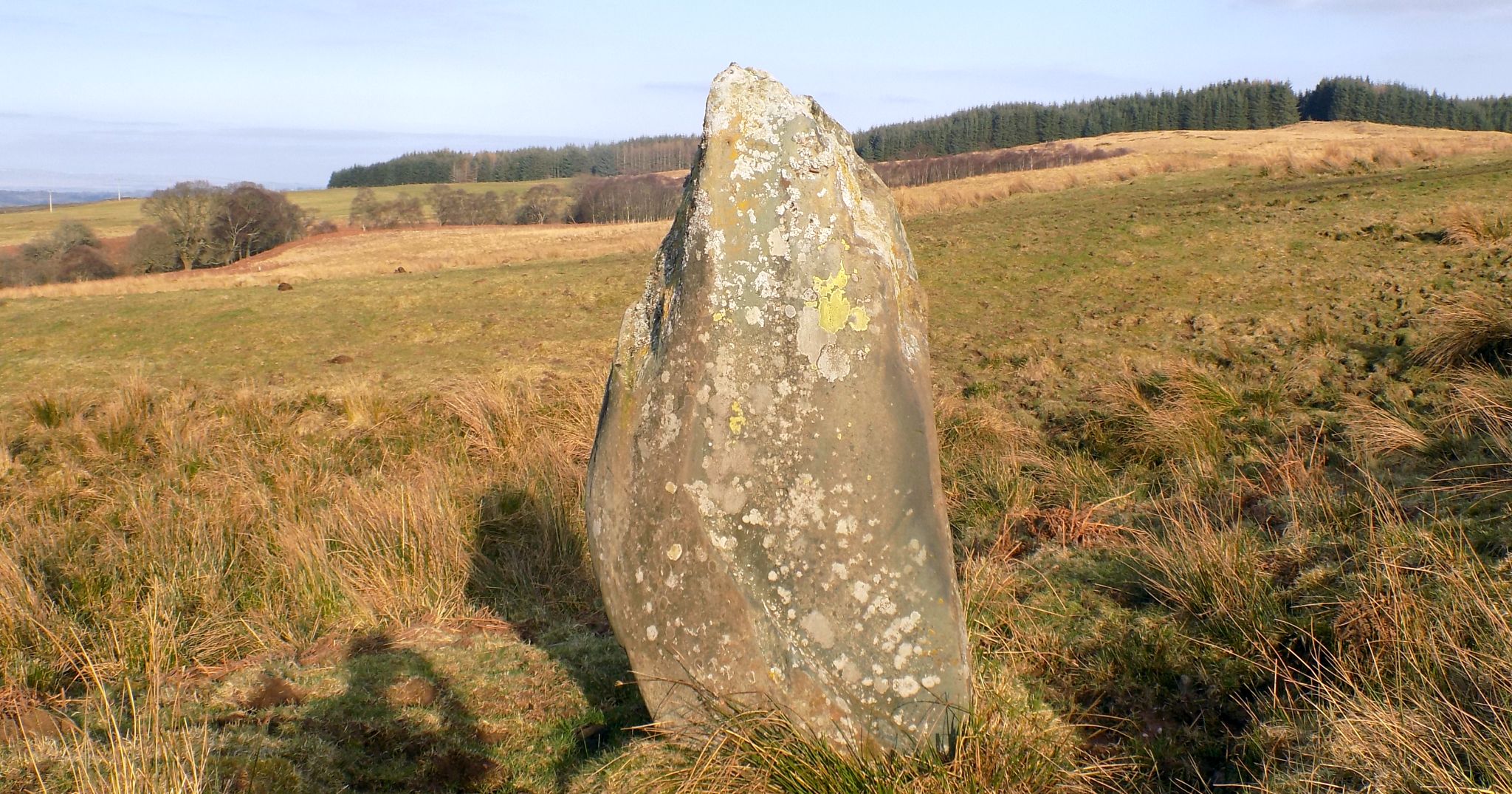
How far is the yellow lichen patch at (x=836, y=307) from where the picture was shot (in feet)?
11.0

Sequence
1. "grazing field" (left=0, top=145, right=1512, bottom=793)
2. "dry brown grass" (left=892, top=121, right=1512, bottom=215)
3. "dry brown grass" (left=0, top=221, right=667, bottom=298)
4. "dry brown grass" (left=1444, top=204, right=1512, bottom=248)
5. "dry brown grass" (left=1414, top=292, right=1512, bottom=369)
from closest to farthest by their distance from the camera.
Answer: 1. "grazing field" (left=0, top=145, right=1512, bottom=793)
2. "dry brown grass" (left=1414, top=292, right=1512, bottom=369)
3. "dry brown grass" (left=1444, top=204, right=1512, bottom=248)
4. "dry brown grass" (left=892, top=121, right=1512, bottom=215)
5. "dry brown grass" (left=0, top=221, right=667, bottom=298)

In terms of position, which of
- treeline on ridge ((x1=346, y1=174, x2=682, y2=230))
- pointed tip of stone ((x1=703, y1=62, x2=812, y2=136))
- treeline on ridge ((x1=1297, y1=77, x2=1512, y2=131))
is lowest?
pointed tip of stone ((x1=703, y1=62, x2=812, y2=136))

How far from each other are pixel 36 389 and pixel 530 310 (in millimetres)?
6232

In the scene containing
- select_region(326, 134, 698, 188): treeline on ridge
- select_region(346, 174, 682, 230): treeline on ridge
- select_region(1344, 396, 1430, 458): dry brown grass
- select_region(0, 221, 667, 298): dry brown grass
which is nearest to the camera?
select_region(1344, 396, 1430, 458): dry brown grass

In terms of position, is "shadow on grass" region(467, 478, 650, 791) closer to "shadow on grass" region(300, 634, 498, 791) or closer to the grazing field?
the grazing field

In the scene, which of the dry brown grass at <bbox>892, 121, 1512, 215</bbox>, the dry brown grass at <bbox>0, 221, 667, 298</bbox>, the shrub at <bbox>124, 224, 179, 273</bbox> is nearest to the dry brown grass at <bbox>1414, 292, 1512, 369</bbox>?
the dry brown grass at <bbox>892, 121, 1512, 215</bbox>

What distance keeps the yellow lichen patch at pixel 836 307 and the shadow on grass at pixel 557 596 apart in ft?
5.63

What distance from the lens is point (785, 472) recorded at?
3.35 m

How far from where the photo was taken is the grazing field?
3.18m

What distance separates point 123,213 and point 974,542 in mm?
107355

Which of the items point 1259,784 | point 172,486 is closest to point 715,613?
point 1259,784

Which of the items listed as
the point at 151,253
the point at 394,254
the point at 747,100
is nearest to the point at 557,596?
the point at 747,100

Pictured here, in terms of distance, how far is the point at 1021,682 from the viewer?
12.8 ft

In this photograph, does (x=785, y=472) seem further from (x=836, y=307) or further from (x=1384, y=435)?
(x=1384, y=435)
